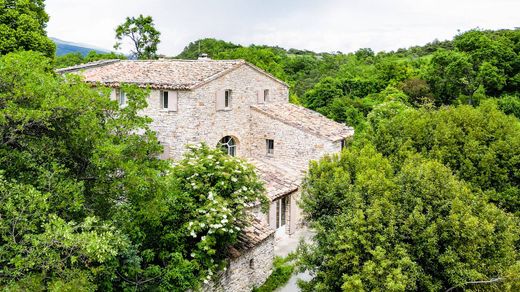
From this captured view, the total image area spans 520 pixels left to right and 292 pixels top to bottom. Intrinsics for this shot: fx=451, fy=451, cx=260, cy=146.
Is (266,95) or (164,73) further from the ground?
(164,73)

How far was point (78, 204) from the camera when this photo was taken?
942 cm

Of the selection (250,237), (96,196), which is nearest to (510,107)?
(250,237)

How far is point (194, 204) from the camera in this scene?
13.4m

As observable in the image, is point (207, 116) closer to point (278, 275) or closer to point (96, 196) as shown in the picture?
point (278, 275)

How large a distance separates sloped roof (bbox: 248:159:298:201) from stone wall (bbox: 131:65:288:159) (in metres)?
4.29

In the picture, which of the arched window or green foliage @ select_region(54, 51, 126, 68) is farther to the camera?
green foliage @ select_region(54, 51, 126, 68)

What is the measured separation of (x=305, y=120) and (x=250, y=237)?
1214cm

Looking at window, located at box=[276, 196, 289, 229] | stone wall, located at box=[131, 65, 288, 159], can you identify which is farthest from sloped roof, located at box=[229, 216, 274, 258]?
stone wall, located at box=[131, 65, 288, 159]

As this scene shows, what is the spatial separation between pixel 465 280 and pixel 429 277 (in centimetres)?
82

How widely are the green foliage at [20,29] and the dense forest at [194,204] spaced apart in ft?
26.9

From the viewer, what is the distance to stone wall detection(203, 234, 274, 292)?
14737mm

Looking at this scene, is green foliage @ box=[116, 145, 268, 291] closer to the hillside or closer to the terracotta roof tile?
the terracotta roof tile

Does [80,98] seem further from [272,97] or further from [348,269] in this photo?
[272,97]

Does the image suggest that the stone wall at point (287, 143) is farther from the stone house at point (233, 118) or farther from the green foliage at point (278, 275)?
the green foliage at point (278, 275)
